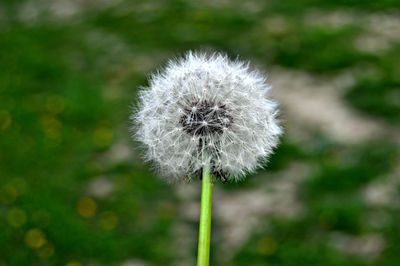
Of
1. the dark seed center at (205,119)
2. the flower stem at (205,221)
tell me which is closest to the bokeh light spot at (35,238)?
the dark seed center at (205,119)

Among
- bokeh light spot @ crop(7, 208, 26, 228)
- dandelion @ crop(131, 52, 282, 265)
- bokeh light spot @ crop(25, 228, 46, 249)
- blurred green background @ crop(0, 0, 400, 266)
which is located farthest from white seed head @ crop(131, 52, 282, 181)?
bokeh light spot @ crop(7, 208, 26, 228)

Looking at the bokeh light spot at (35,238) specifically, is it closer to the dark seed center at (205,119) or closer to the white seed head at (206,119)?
the white seed head at (206,119)

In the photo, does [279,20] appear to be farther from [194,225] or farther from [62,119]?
[194,225]

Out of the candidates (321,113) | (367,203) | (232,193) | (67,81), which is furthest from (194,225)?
(67,81)

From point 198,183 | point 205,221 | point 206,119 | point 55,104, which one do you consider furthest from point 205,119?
point 55,104

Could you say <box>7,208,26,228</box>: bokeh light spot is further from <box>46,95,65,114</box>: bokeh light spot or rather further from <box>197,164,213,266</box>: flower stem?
<box>197,164,213,266</box>: flower stem

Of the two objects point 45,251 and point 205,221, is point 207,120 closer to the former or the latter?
point 205,221

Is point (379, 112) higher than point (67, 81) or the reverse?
the reverse
